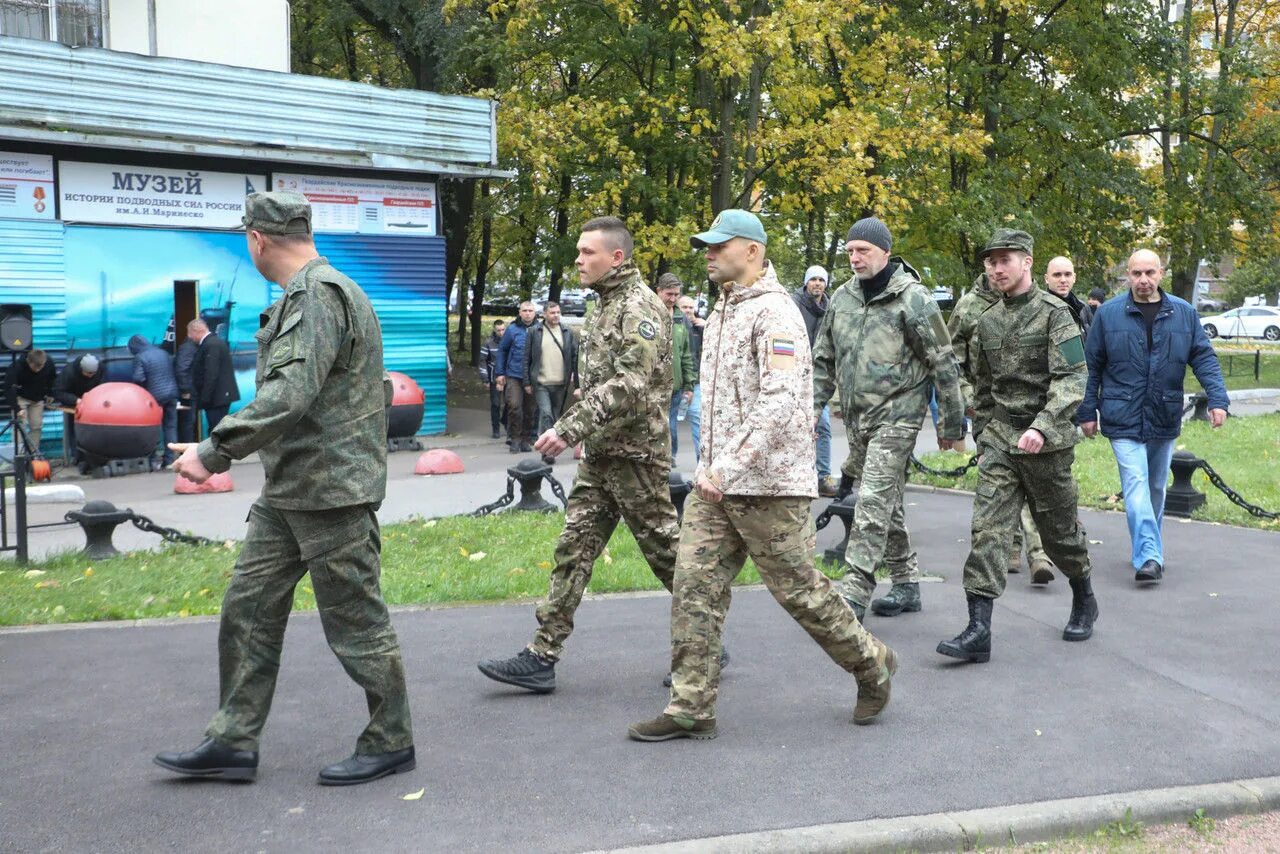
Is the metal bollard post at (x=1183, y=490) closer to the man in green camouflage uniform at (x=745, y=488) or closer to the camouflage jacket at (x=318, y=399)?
the man in green camouflage uniform at (x=745, y=488)

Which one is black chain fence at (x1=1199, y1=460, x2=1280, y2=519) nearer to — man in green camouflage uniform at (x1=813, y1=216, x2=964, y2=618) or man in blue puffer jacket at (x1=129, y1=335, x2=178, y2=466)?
man in green camouflage uniform at (x1=813, y1=216, x2=964, y2=618)

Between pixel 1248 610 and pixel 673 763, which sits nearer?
pixel 673 763

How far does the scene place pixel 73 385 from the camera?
15344 mm

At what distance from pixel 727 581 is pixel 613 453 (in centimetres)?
81

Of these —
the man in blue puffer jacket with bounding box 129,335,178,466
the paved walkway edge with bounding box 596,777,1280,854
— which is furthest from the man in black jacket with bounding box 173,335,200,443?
the paved walkway edge with bounding box 596,777,1280,854

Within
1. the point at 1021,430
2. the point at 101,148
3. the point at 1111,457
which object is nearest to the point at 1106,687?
the point at 1021,430

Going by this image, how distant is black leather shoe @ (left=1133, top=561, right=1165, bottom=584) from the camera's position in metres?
8.30

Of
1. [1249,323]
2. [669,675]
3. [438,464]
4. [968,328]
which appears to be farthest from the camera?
[1249,323]

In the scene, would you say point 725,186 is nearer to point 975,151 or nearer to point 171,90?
point 975,151

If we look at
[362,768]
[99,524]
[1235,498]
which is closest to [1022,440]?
[362,768]

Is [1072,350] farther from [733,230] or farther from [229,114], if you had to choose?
[229,114]

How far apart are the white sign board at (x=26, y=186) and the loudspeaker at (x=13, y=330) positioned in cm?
105

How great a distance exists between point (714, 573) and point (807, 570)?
1.15 feet

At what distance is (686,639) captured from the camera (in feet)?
17.0
